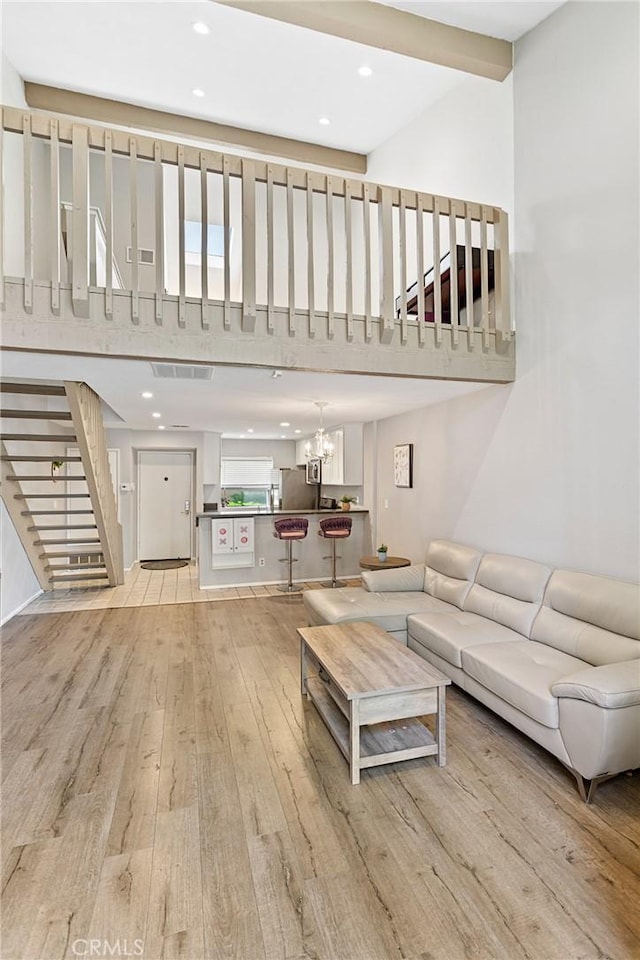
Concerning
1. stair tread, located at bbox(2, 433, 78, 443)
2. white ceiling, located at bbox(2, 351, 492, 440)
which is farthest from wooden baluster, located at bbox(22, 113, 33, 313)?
stair tread, located at bbox(2, 433, 78, 443)

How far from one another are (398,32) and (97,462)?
4.68 meters

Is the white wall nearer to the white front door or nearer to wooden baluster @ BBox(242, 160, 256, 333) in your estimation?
wooden baluster @ BBox(242, 160, 256, 333)

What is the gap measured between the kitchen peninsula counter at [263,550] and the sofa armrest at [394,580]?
2.30 meters

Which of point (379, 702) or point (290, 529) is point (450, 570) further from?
point (290, 529)

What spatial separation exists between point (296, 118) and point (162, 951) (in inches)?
269

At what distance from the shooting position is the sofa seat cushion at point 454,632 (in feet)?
10.4

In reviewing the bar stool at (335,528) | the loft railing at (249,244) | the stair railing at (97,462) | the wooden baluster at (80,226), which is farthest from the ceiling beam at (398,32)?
the bar stool at (335,528)

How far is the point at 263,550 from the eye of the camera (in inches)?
259

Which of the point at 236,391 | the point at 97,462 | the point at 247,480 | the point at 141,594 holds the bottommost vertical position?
the point at 141,594

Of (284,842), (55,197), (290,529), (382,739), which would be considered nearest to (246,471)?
(290,529)

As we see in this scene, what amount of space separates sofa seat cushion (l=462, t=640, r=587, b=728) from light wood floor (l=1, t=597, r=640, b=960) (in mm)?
313

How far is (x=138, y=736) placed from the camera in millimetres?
2758

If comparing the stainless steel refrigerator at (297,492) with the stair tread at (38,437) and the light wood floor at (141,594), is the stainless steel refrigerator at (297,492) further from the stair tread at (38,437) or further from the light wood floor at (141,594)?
the stair tread at (38,437)

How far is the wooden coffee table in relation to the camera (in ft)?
7.77
